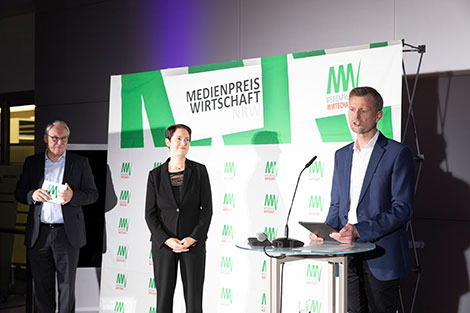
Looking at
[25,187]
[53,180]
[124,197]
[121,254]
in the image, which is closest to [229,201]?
[124,197]

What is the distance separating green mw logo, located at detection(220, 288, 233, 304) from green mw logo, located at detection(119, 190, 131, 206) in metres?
1.29

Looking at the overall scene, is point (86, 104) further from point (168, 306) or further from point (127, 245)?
point (168, 306)

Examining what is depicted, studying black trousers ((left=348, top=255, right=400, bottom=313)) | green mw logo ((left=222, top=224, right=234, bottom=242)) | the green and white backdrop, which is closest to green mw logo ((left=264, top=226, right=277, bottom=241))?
the green and white backdrop

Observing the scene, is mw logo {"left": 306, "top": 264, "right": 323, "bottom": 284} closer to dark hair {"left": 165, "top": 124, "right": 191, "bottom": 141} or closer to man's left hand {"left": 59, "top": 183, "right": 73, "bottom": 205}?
dark hair {"left": 165, "top": 124, "right": 191, "bottom": 141}

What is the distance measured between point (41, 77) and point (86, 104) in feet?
3.15

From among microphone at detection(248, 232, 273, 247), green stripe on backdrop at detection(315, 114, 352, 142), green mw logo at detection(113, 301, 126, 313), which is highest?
green stripe on backdrop at detection(315, 114, 352, 142)

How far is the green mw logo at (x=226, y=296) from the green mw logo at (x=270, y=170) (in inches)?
38.2

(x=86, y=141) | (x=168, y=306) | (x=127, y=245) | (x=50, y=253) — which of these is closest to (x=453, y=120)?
(x=168, y=306)

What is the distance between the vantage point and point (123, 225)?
564 cm

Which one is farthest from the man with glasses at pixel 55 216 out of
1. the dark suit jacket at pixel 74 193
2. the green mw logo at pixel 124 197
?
the green mw logo at pixel 124 197

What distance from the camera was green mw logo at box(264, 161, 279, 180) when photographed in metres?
4.72

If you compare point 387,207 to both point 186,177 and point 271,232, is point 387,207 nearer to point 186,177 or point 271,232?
point 271,232

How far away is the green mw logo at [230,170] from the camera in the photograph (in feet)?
16.2

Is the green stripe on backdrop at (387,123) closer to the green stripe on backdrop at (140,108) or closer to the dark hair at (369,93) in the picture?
the dark hair at (369,93)
